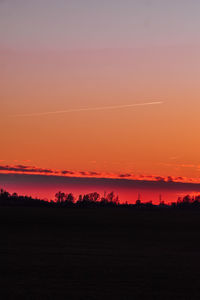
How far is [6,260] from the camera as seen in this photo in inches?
915

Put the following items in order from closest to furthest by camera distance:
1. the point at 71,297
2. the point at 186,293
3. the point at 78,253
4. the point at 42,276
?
the point at 71,297, the point at 186,293, the point at 42,276, the point at 78,253

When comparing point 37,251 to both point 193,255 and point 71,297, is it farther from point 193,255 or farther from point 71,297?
point 71,297

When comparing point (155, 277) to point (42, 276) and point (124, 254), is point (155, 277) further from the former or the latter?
point (124, 254)

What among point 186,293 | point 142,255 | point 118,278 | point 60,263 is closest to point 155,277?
point 118,278

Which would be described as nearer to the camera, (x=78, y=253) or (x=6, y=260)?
(x=6, y=260)

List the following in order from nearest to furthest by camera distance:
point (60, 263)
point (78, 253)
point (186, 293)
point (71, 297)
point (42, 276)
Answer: point (71, 297) → point (186, 293) → point (42, 276) → point (60, 263) → point (78, 253)

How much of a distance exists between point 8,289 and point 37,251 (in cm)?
1217

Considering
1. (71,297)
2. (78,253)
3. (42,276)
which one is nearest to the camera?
(71,297)

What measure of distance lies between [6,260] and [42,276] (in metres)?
5.02

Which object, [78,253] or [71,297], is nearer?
[71,297]

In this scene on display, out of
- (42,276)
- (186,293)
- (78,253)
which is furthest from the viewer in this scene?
(78,253)

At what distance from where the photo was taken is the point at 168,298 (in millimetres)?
15289

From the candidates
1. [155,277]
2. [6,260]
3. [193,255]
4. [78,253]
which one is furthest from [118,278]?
[193,255]

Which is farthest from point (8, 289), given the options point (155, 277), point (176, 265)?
point (176, 265)
